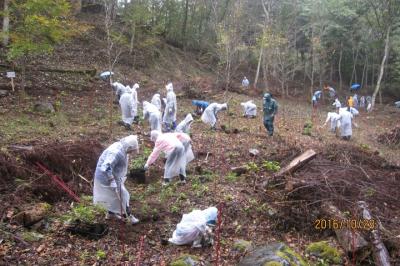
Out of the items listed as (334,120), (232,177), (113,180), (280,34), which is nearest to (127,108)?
(232,177)

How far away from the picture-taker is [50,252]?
5977mm

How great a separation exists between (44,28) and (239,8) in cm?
1349

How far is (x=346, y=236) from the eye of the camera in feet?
21.4

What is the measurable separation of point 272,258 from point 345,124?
12335mm

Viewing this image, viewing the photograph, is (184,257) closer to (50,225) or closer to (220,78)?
(50,225)

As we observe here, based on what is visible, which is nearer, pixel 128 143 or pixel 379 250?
pixel 379 250

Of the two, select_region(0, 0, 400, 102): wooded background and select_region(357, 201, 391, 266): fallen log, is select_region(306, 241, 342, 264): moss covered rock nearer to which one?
select_region(357, 201, 391, 266): fallen log

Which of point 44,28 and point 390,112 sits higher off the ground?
point 44,28

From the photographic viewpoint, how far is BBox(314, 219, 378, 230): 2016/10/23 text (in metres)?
6.57

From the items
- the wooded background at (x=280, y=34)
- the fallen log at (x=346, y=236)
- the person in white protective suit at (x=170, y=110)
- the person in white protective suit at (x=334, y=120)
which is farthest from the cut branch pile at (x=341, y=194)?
the wooded background at (x=280, y=34)

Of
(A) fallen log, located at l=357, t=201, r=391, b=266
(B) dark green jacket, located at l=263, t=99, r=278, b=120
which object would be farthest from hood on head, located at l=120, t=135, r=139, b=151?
(B) dark green jacket, located at l=263, t=99, r=278, b=120

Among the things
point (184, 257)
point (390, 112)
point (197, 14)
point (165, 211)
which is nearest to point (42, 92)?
point (165, 211)

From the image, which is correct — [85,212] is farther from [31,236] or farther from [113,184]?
[31,236]

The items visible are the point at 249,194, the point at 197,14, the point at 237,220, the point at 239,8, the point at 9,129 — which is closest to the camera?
the point at 237,220
